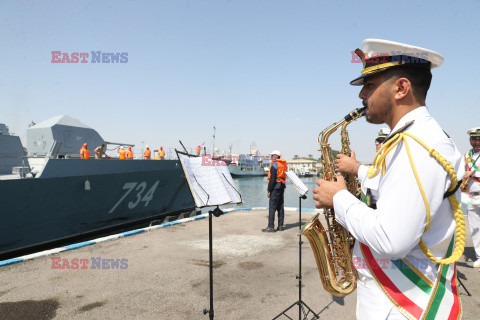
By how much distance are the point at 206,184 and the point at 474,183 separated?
530cm

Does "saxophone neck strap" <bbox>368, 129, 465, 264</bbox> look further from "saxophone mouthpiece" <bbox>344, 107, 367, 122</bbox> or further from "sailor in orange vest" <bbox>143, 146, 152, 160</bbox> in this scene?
"sailor in orange vest" <bbox>143, 146, 152, 160</bbox>

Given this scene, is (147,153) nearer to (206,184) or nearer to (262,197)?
(206,184)

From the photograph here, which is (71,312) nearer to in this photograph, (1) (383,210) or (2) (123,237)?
(2) (123,237)

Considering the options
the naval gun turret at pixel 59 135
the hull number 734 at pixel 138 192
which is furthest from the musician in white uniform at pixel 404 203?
the naval gun turret at pixel 59 135

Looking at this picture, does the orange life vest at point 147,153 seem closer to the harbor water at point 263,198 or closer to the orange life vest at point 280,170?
the harbor water at point 263,198

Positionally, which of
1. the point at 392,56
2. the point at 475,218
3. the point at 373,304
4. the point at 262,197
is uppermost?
the point at 392,56

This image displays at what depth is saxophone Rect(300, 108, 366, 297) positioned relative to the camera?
2438mm

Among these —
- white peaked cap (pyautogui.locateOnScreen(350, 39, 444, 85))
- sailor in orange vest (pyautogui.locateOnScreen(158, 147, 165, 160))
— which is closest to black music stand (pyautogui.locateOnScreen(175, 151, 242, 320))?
white peaked cap (pyautogui.locateOnScreen(350, 39, 444, 85))

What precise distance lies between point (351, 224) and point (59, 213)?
1047cm

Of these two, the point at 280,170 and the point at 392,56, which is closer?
the point at 392,56

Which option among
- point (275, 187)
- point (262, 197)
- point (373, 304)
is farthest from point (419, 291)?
point (262, 197)

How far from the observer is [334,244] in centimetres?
265

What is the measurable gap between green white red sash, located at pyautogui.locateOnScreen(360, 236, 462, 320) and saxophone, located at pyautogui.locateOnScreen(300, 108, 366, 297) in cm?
99

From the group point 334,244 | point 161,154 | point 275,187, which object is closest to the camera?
point 334,244
